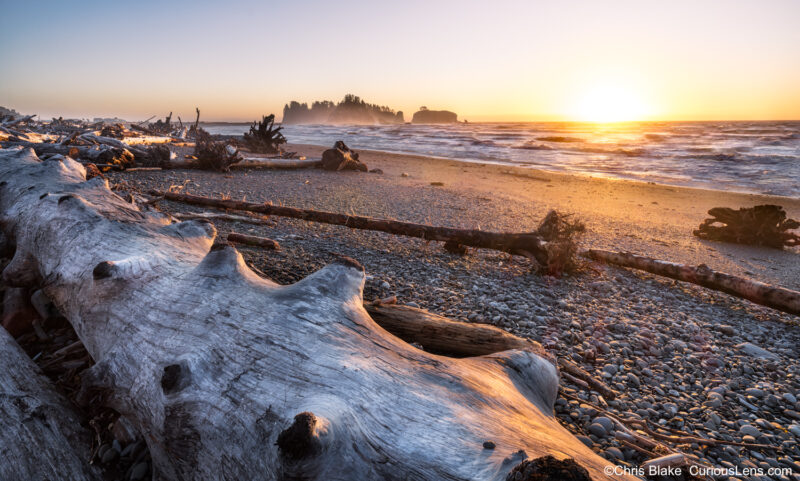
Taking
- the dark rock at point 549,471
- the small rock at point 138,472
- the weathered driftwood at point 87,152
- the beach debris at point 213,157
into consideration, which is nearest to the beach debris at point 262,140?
the beach debris at point 213,157

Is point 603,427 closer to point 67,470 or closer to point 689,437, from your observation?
point 689,437

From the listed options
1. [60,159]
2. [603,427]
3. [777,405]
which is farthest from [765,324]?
[60,159]

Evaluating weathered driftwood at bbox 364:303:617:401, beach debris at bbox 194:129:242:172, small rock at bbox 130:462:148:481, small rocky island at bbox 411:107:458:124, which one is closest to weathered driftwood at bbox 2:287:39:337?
small rock at bbox 130:462:148:481

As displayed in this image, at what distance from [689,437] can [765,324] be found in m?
2.89

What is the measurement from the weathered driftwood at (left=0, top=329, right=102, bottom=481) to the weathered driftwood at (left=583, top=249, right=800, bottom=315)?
594 centimetres

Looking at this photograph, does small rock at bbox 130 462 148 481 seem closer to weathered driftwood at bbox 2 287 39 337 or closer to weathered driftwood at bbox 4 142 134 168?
weathered driftwood at bbox 2 287 39 337

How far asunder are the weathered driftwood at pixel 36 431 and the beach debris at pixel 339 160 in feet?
42.7

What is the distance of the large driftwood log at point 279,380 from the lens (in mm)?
1355

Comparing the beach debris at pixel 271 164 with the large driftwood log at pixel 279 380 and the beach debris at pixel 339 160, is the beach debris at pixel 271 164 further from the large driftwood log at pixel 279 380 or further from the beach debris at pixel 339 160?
the large driftwood log at pixel 279 380

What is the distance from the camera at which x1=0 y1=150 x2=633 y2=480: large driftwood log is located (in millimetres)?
1355

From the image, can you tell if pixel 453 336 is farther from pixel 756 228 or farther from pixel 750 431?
pixel 756 228

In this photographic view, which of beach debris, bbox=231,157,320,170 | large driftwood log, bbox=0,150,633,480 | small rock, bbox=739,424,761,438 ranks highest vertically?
beach debris, bbox=231,157,320,170

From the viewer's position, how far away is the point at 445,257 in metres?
5.43

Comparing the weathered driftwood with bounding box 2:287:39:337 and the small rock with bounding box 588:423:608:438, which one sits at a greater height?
the weathered driftwood with bounding box 2:287:39:337
